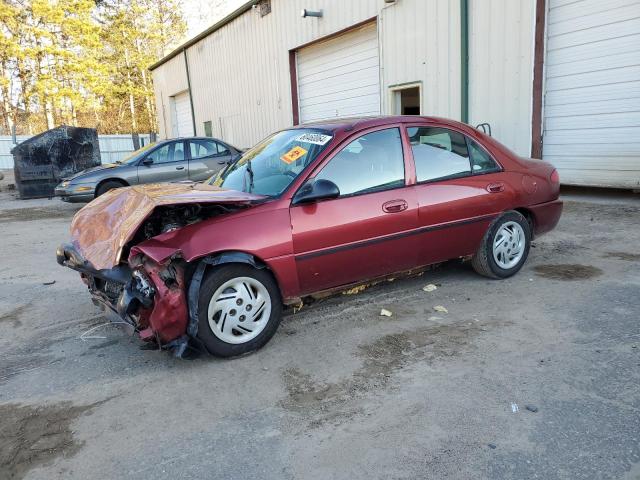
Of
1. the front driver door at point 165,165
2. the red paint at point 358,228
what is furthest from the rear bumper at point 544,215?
the front driver door at point 165,165

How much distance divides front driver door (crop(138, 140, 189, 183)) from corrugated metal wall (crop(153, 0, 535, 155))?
15.6 ft

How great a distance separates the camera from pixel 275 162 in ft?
13.6

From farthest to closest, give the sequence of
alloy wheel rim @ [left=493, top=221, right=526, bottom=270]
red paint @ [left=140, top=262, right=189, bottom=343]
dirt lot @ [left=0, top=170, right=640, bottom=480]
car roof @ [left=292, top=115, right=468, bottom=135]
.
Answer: alloy wheel rim @ [left=493, top=221, right=526, bottom=270] → car roof @ [left=292, top=115, right=468, bottom=135] → red paint @ [left=140, top=262, right=189, bottom=343] → dirt lot @ [left=0, top=170, right=640, bottom=480]

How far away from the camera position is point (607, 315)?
3.84 metres

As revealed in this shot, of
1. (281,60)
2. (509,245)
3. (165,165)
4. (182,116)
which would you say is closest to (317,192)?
(509,245)

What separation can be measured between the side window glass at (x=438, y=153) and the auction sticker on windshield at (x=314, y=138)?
30.4 inches

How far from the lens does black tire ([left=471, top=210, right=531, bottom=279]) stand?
4641 millimetres

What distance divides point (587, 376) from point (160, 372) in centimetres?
268

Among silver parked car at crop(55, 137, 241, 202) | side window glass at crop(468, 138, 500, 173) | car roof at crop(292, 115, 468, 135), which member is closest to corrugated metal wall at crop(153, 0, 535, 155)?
silver parked car at crop(55, 137, 241, 202)

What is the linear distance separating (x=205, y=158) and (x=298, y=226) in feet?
26.1

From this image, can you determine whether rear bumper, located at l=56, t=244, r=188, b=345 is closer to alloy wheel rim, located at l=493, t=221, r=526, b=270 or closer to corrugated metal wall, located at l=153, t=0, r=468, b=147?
alloy wheel rim, located at l=493, t=221, r=526, b=270

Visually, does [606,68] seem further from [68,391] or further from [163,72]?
[163,72]

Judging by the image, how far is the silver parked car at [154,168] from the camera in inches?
408

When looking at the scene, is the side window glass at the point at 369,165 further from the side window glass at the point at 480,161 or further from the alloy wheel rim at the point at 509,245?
the alloy wheel rim at the point at 509,245
